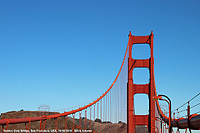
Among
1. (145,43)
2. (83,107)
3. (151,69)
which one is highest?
(145,43)

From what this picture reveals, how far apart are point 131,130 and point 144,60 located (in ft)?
22.6

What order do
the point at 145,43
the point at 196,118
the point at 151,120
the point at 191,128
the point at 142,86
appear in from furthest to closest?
the point at 145,43
the point at 142,86
the point at 151,120
the point at 191,128
the point at 196,118

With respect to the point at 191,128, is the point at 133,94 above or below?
above

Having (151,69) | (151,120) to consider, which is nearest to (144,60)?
(151,69)

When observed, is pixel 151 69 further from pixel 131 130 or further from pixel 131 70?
pixel 131 130

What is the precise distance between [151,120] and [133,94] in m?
3.60

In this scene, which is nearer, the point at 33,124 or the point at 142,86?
the point at 142,86

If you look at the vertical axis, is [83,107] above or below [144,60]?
below

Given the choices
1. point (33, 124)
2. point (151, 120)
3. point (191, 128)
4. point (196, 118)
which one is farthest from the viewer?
point (33, 124)

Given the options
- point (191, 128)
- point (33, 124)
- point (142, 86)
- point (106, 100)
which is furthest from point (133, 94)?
point (33, 124)

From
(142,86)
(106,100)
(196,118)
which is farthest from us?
(106,100)

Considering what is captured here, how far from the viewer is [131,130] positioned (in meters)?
34.1

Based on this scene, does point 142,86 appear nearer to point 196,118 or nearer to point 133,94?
point 133,94

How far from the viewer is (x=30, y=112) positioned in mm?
110812
